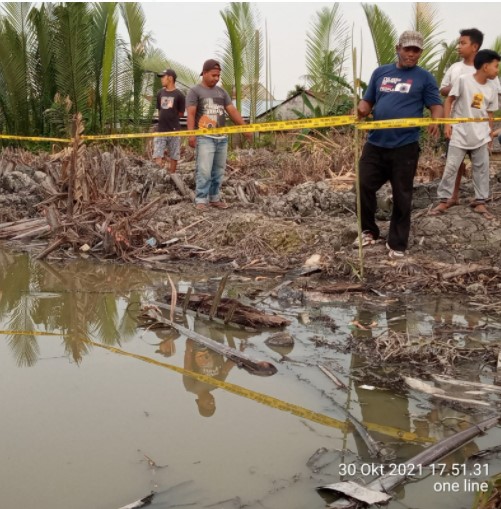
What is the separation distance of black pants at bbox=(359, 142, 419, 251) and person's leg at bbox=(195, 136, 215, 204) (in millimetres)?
2329

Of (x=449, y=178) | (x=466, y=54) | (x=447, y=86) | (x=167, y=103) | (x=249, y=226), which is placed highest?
(x=466, y=54)

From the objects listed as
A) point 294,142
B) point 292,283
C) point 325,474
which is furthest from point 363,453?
→ point 294,142

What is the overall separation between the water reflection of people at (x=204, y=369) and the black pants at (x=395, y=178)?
2.62 m

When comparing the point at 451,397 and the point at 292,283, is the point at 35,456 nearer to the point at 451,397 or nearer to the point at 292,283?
the point at 451,397

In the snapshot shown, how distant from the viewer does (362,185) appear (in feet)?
19.4

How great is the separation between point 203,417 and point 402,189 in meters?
3.43

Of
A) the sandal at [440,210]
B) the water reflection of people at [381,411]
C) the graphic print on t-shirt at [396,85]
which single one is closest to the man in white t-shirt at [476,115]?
the sandal at [440,210]

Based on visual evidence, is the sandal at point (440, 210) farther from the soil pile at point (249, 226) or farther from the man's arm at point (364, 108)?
the man's arm at point (364, 108)

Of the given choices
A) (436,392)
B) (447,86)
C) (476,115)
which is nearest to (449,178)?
(476,115)

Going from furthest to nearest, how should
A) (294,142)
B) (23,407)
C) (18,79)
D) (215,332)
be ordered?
(18,79)
(294,142)
(215,332)
(23,407)

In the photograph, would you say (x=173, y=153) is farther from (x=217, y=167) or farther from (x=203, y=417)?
(x=203, y=417)

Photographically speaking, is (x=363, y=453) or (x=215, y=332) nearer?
(x=363, y=453)

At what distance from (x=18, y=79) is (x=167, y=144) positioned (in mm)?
6701

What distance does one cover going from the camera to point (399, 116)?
564 cm
